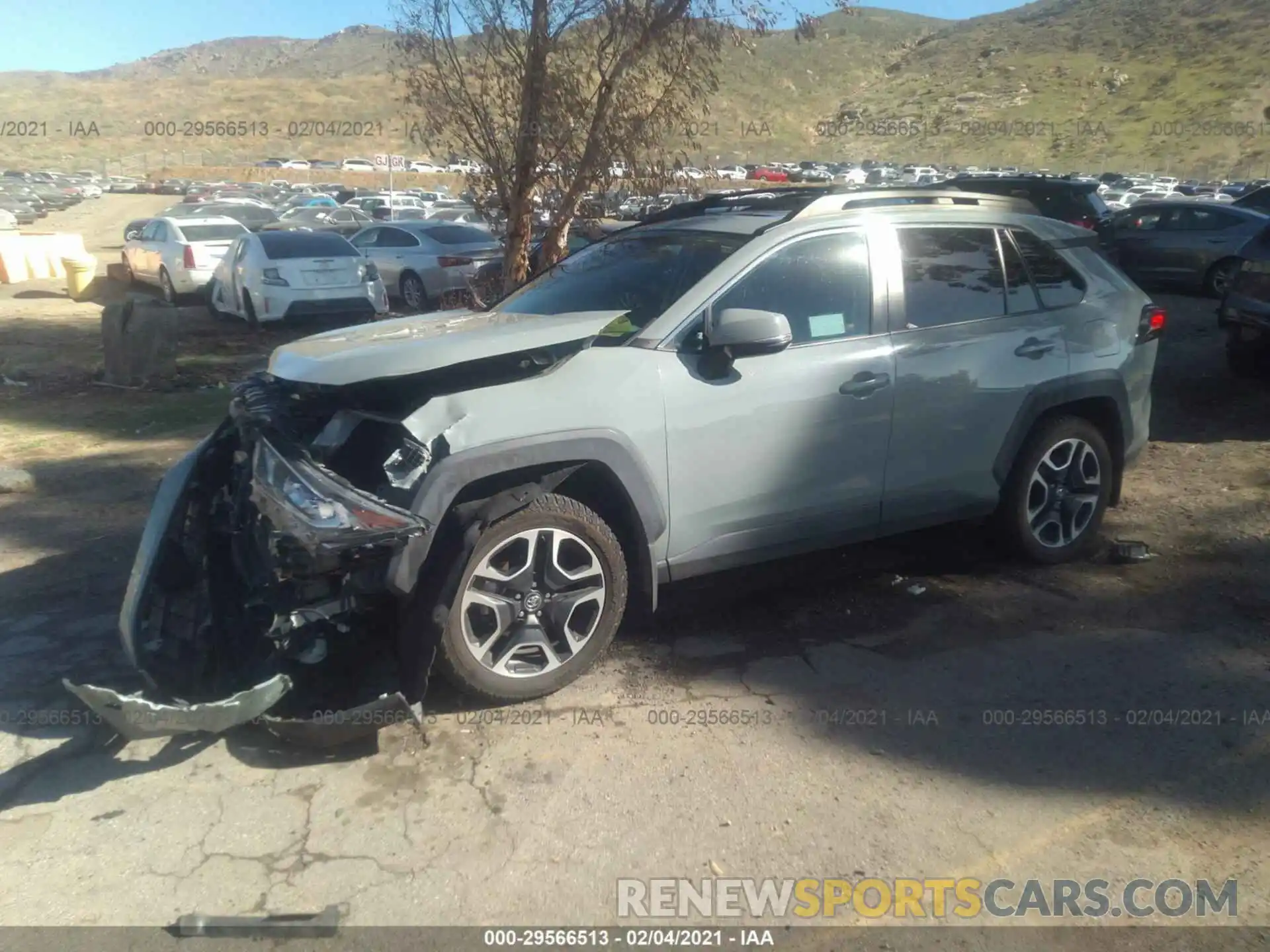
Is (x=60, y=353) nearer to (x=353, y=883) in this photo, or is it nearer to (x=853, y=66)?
(x=353, y=883)

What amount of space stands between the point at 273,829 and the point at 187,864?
0.26 m

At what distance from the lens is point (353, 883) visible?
116 inches

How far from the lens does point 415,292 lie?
1620cm

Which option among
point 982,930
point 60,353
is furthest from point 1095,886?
point 60,353

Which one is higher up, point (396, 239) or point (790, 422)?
point (790, 422)

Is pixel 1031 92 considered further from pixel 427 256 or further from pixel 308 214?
pixel 427 256

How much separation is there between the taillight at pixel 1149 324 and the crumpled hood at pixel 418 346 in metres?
2.92

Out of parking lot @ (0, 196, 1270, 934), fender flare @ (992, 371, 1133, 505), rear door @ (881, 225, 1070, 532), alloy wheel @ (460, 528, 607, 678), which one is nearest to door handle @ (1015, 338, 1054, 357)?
rear door @ (881, 225, 1070, 532)

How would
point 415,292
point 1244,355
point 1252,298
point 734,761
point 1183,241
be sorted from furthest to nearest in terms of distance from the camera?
point 415,292, point 1183,241, point 1244,355, point 1252,298, point 734,761

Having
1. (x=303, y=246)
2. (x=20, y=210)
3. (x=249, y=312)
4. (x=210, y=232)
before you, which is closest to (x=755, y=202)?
(x=303, y=246)

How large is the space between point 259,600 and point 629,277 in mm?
2091

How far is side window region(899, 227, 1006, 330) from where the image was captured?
4.66m

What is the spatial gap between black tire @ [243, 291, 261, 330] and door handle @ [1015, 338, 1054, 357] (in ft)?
35.3

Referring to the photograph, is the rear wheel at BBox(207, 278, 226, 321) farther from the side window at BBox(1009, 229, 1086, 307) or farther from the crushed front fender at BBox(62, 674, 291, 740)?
the crushed front fender at BBox(62, 674, 291, 740)
